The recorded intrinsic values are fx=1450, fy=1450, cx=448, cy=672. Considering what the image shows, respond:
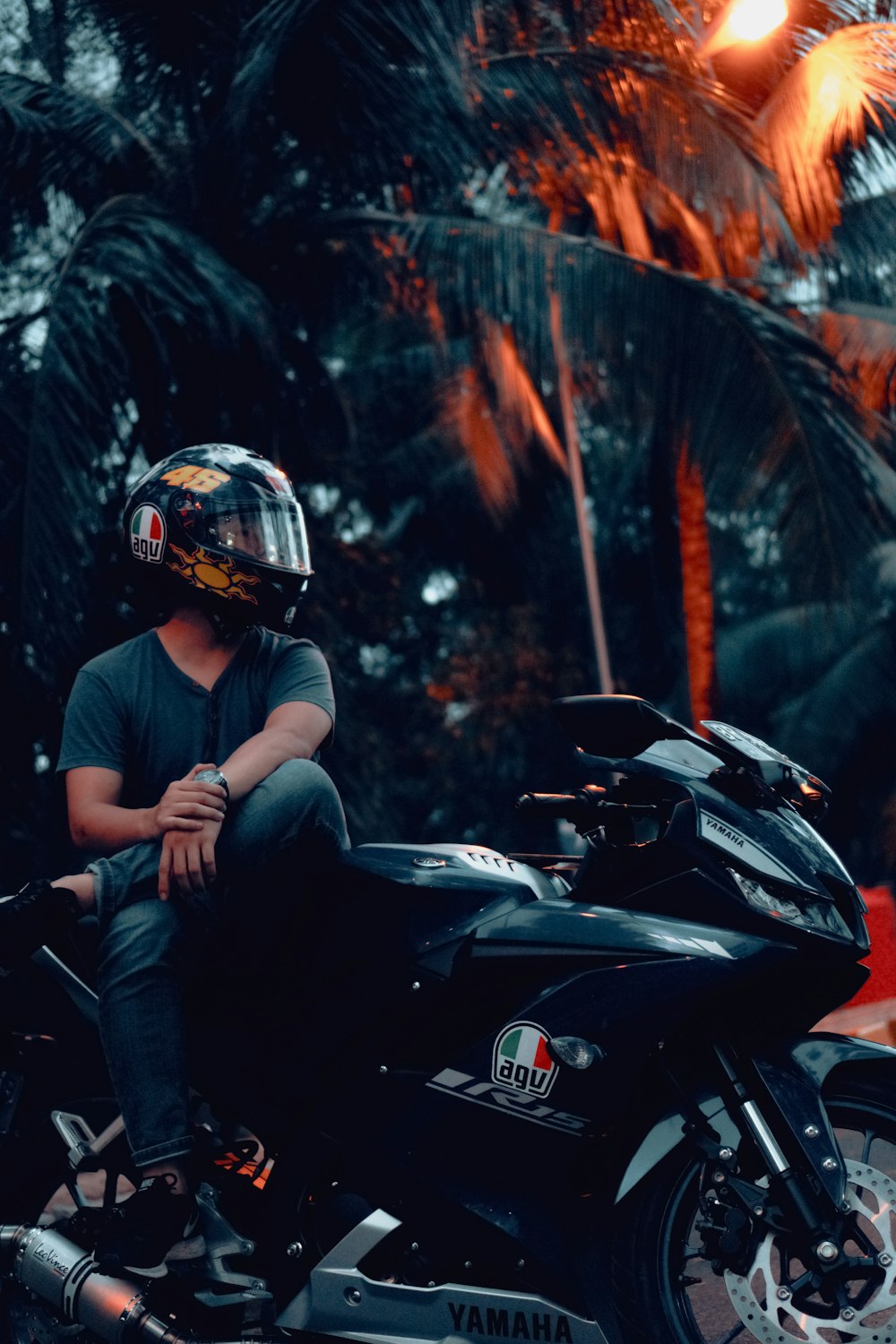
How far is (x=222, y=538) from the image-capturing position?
3098 millimetres

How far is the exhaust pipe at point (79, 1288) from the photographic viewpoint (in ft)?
8.69

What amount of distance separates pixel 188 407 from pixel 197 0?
9.15ft

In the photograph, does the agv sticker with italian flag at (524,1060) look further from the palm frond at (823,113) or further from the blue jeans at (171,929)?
the palm frond at (823,113)

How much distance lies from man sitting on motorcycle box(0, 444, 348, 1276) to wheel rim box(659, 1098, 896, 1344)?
901 mm

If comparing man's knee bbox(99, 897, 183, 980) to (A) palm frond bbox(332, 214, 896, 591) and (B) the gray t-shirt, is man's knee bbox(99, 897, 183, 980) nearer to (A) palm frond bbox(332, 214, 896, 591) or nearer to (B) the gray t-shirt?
(B) the gray t-shirt

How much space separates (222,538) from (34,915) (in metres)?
0.88

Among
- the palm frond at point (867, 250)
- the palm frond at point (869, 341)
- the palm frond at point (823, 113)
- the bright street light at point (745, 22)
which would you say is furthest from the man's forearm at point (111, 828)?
the palm frond at point (869, 341)

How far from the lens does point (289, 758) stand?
289cm

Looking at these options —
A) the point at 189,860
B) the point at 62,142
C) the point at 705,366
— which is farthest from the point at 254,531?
the point at 62,142

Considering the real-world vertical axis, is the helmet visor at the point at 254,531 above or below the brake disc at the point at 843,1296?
above

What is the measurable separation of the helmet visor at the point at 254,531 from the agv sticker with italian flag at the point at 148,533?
0.28 ft

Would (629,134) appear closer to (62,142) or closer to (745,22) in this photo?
(745,22)

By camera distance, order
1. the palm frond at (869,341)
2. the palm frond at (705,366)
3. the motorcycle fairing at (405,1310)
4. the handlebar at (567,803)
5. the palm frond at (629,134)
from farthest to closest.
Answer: the palm frond at (869,341)
the palm frond at (629,134)
the palm frond at (705,366)
the handlebar at (567,803)
the motorcycle fairing at (405,1310)

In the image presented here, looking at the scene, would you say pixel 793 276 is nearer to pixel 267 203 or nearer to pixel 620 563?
pixel 267 203
